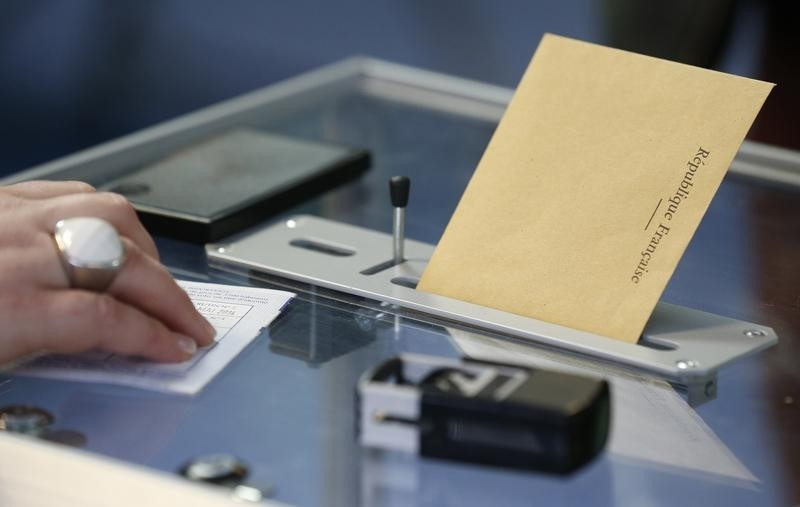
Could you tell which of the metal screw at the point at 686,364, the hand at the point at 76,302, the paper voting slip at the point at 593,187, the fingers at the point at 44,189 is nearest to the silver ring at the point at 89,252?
the hand at the point at 76,302

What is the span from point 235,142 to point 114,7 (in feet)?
6.97

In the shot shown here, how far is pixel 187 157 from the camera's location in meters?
1.27

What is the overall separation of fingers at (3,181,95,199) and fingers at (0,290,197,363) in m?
0.14

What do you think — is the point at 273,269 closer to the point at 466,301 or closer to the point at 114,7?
the point at 466,301

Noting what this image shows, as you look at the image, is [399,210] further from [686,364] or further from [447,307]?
[686,364]

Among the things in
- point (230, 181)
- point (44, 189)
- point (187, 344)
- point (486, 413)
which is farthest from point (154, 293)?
point (230, 181)

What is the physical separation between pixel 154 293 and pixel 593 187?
318 millimetres

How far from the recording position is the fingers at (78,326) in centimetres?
80

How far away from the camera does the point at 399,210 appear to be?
1016mm

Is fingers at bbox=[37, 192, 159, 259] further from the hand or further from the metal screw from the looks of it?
the metal screw

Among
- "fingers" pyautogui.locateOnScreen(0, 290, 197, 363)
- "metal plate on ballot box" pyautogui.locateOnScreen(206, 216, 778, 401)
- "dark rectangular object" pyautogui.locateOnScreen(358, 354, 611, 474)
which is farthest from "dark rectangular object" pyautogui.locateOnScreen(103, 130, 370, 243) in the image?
"dark rectangular object" pyautogui.locateOnScreen(358, 354, 611, 474)

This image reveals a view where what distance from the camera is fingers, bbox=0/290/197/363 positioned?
0.80 metres

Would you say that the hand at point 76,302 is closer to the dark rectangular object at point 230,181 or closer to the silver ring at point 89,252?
the silver ring at point 89,252

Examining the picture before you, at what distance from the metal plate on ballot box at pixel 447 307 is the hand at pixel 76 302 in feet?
0.49
